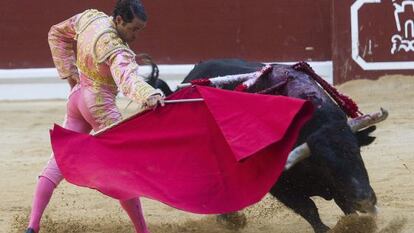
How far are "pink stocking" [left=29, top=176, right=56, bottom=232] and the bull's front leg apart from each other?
0.93 metres

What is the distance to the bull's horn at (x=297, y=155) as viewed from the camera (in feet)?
10.6

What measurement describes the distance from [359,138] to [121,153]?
3.13 ft

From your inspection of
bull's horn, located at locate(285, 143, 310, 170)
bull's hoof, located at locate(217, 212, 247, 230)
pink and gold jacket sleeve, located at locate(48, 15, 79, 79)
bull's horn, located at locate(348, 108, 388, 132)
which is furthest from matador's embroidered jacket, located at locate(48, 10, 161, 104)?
bull's hoof, located at locate(217, 212, 247, 230)

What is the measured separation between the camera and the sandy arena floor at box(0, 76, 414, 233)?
400cm

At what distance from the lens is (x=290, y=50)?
28.5 ft

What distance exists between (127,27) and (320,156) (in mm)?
831

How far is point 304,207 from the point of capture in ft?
12.2

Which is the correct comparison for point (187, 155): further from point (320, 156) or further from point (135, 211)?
point (320, 156)

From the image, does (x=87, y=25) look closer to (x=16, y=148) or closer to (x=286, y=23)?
(x=16, y=148)

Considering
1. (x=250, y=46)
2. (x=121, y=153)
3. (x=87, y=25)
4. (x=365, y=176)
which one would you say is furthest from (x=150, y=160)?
(x=250, y=46)

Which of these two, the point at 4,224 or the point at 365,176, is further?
the point at 4,224

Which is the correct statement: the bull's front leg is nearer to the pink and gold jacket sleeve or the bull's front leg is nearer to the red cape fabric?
the red cape fabric

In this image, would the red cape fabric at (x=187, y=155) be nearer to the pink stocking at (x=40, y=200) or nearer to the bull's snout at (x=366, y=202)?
the pink stocking at (x=40, y=200)

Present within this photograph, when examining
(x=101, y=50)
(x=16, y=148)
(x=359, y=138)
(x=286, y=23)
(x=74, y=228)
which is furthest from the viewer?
(x=286, y=23)
